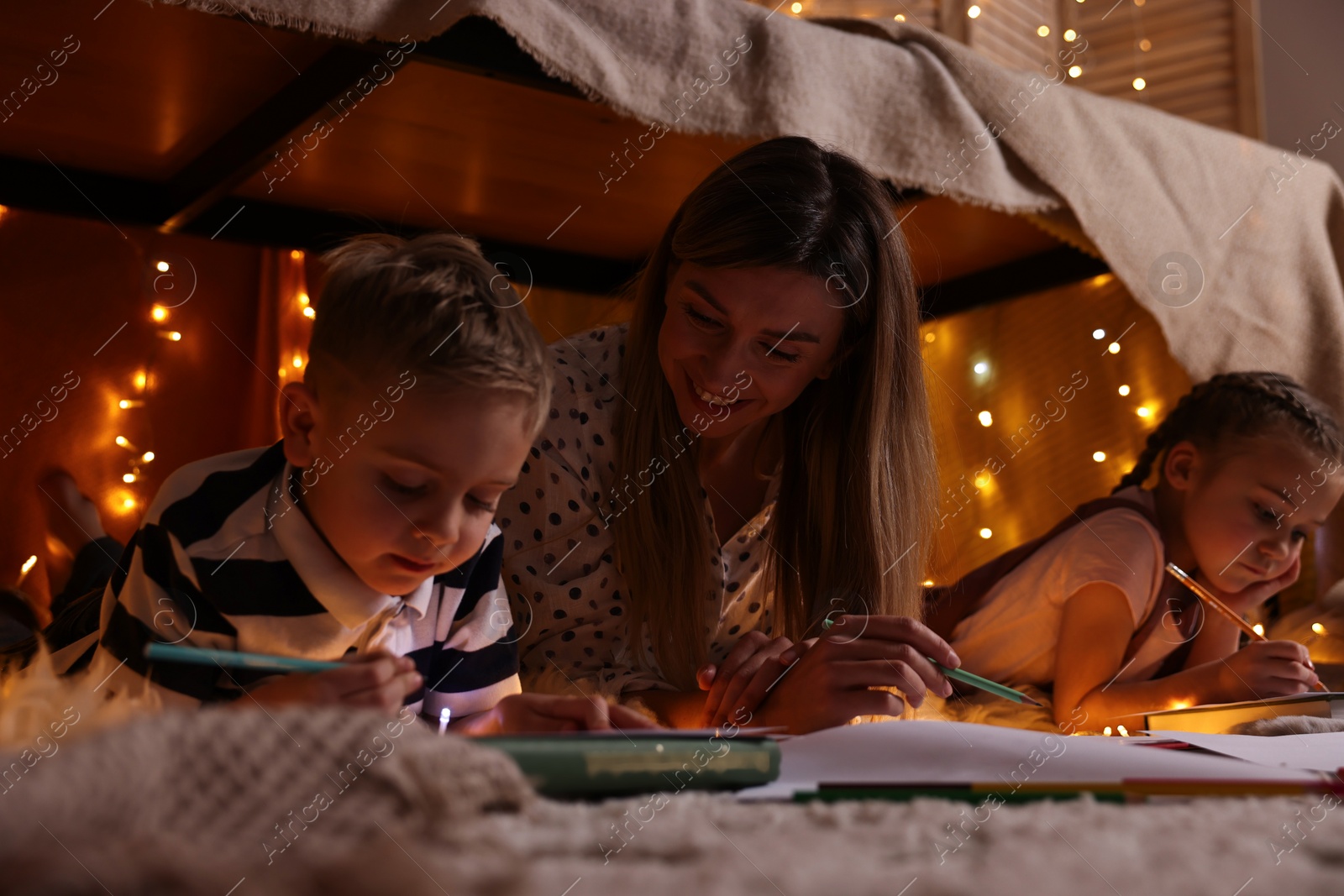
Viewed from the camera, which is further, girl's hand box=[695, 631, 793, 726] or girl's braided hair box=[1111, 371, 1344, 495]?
Answer: girl's braided hair box=[1111, 371, 1344, 495]

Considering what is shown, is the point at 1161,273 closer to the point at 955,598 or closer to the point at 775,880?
the point at 955,598

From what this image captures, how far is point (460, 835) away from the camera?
314mm

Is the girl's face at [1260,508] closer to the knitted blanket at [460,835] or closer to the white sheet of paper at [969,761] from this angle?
the white sheet of paper at [969,761]

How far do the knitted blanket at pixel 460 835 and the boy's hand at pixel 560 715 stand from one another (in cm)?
25

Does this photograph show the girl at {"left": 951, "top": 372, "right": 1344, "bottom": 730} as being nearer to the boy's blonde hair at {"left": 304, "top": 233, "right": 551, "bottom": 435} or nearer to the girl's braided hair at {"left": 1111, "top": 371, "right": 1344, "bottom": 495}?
the girl's braided hair at {"left": 1111, "top": 371, "right": 1344, "bottom": 495}

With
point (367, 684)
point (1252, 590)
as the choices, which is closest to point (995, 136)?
point (1252, 590)

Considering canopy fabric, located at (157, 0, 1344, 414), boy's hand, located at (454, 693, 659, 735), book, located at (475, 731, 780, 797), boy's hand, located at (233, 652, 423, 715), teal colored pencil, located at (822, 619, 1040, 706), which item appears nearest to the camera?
book, located at (475, 731, 780, 797)

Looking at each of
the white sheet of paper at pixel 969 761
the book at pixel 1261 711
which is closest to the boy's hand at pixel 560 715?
the white sheet of paper at pixel 969 761

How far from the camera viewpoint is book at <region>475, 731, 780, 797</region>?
16.9 inches

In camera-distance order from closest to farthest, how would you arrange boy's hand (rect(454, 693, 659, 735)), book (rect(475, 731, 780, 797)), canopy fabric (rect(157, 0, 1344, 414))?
1. book (rect(475, 731, 780, 797))
2. boy's hand (rect(454, 693, 659, 735))
3. canopy fabric (rect(157, 0, 1344, 414))

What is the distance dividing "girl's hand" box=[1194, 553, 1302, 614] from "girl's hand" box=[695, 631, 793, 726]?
75 centimetres

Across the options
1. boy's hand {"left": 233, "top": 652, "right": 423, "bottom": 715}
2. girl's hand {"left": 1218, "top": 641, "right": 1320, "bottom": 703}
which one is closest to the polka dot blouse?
boy's hand {"left": 233, "top": 652, "right": 423, "bottom": 715}

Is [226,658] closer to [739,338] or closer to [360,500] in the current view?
[360,500]

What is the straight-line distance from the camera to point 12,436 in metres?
1.17
